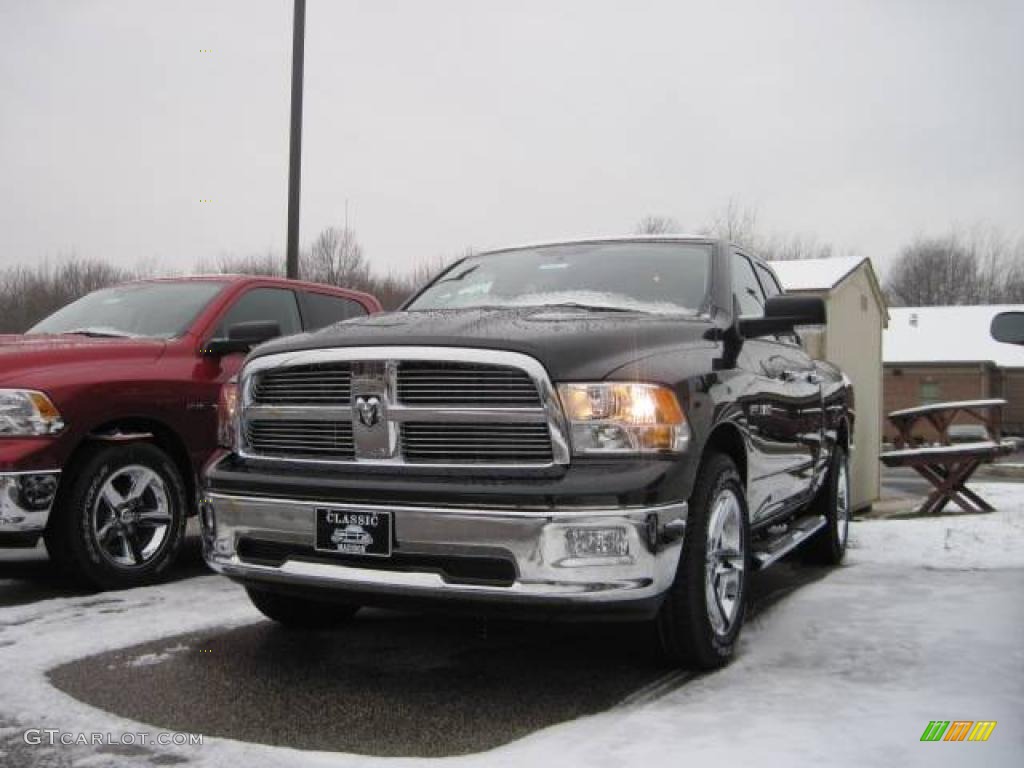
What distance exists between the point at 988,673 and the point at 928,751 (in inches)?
41.2

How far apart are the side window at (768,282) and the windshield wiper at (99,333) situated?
373 centimetres

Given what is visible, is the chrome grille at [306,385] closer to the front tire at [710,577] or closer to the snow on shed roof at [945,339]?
the front tire at [710,577]

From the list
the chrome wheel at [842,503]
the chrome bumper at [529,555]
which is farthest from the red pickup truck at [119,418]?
the chrome wheel at [842,503]

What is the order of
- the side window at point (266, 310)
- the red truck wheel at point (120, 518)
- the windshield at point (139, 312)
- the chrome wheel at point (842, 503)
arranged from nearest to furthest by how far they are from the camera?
the red truck wheel at point (120, 518) → the windshield at point (139, 312) → the side window at point (266, 310) → the chrome wheel at point (842, 503)

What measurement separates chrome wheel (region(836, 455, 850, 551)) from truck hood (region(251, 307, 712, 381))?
2954 mm

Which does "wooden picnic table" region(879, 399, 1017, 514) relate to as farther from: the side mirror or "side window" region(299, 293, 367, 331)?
the side mirror

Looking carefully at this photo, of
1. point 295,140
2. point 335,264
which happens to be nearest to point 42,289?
point 335,264

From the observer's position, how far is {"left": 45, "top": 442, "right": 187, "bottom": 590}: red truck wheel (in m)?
5.26

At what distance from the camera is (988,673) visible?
3900mm

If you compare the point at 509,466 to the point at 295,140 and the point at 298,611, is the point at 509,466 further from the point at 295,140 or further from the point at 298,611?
the point at 295,140

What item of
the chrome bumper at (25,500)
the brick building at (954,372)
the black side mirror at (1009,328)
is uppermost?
the black side mirror at (1009,328)

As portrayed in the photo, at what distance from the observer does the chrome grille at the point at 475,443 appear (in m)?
3.45

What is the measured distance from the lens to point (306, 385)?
391 cm

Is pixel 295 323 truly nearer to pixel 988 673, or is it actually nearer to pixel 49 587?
pixel 49 587
